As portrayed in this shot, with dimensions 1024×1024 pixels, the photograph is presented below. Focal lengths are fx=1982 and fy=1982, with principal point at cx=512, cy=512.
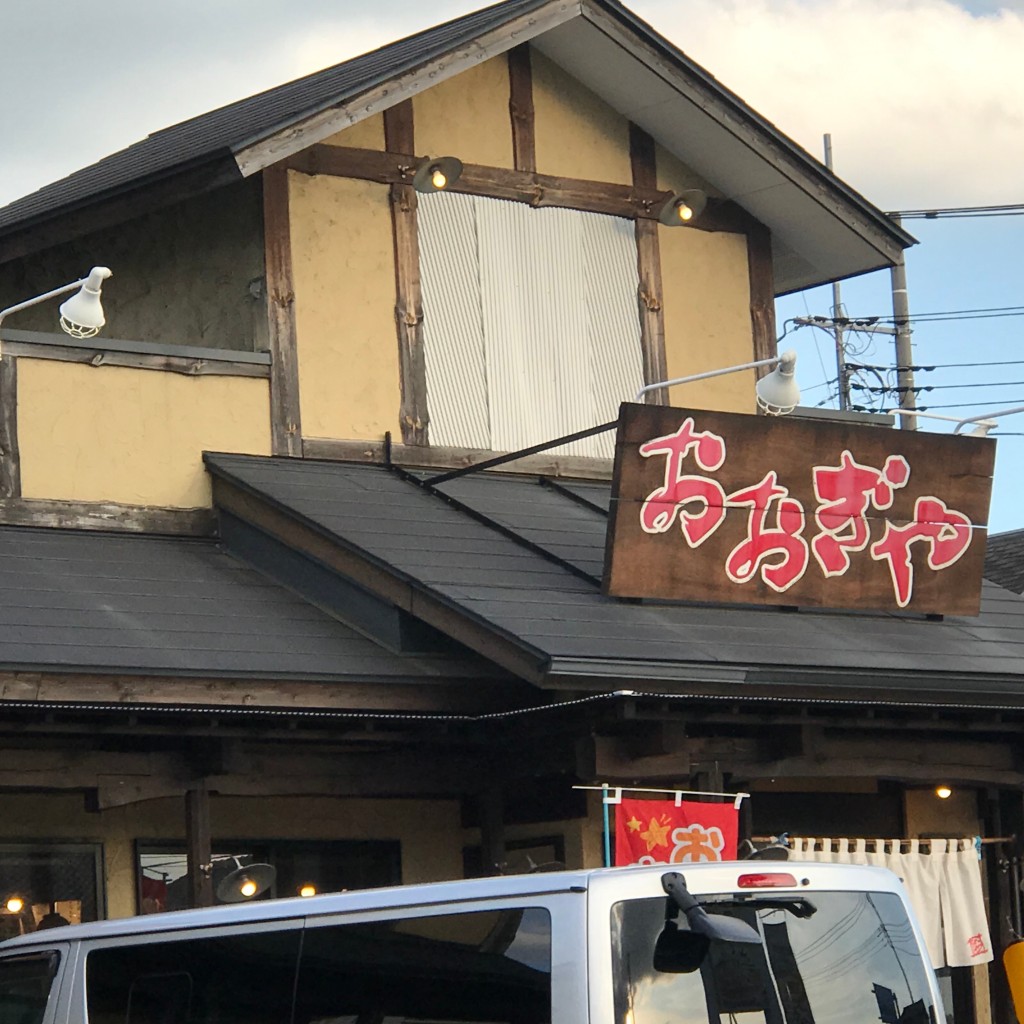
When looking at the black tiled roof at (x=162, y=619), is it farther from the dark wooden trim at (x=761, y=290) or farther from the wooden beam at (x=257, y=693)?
the dark wooden trim at (x=761, y=290)

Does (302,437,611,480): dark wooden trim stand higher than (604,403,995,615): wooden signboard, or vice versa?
(302,437,611,480): dark wooden trim

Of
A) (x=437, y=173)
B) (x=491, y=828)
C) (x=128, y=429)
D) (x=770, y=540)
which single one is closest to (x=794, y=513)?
(x=770, y=540)

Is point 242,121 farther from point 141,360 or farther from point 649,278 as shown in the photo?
Result: point 649,278

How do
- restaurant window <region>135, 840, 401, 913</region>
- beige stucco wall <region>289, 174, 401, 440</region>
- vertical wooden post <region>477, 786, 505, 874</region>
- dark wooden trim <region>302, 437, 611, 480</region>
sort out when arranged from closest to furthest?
restaurant window <region>135, 840, 401, 913</region>
vertical wooden post <region>477, 786, 505, 874</region>
dark wooden trim <region>302, 437, 611, 480</region>
beige stucco wall <region>289, 174, 401, 440</region>

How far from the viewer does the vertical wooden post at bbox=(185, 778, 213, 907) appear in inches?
457

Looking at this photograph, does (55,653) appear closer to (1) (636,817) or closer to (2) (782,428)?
(1) (636,817)

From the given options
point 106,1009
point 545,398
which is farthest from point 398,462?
point 106,1009

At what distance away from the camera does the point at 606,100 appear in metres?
15.9

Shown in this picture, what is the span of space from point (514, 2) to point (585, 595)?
540cm

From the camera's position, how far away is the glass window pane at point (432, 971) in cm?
718

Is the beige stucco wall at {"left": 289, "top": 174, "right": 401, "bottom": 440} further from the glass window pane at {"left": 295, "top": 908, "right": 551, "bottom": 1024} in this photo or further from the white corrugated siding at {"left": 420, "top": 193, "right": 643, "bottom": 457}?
the glass window pane at {"left": 295, "top": 908, "right": 551, "bottom": 1024}

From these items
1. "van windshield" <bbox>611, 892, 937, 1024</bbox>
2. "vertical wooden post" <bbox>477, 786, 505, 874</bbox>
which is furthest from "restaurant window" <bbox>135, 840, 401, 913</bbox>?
"van windshield" <bbox>611, 892, 937, 1024</bbox>

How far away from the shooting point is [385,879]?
45.2 feet

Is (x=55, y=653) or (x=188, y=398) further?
(x=188, y=398)
